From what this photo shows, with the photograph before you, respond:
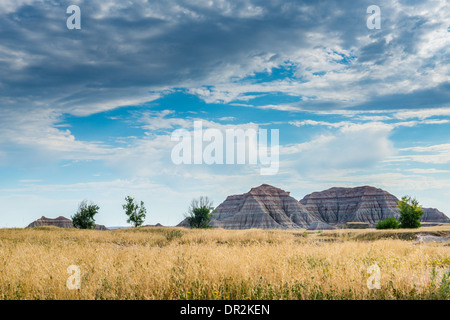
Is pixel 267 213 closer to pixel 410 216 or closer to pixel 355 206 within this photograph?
pixel 355 206

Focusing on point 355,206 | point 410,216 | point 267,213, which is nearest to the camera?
point 410,216

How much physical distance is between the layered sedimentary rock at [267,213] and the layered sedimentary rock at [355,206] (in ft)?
48.6

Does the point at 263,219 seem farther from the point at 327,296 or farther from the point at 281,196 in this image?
the point at 327,296

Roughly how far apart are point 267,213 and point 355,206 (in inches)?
1679

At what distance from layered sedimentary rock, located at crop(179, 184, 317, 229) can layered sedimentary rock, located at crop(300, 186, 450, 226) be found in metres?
14.8

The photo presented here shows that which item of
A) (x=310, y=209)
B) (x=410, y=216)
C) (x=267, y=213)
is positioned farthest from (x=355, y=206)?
(x=410, y=216)

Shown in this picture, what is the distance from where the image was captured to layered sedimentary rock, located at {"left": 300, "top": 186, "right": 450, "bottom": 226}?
132 meters

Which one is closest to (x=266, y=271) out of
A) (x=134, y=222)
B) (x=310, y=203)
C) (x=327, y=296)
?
(x=327, y=296)

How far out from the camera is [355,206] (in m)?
145

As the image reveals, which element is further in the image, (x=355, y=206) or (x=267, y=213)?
(x=355, y=206)

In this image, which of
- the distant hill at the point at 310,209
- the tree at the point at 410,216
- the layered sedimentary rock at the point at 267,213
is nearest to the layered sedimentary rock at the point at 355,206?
the distant hill at the point at 310,209

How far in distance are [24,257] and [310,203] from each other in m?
159

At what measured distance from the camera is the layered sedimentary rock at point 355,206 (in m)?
132

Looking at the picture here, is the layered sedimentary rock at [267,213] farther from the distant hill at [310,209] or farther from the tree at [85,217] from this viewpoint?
the tree at [85,217]
